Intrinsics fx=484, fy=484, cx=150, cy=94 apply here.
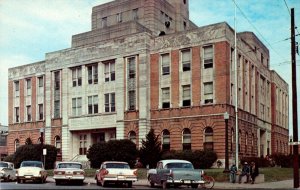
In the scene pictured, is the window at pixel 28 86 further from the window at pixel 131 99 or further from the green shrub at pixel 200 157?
the green shrub at pixel 200 157

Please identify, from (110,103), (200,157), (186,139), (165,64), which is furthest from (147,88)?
(200,157)

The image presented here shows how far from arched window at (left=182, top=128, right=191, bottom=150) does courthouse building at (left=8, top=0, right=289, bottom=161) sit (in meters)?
0.11

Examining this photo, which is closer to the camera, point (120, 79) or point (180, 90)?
point (180, 90)

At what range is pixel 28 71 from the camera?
69312mm

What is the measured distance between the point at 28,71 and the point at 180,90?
86.7 feet

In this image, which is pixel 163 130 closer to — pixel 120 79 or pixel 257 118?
pixel 120 79

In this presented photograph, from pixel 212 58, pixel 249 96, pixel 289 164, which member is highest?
pixel 212 58

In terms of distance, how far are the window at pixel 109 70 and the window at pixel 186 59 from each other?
31.5 ft

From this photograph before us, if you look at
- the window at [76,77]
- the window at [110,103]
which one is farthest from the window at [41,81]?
the window at [110,103]

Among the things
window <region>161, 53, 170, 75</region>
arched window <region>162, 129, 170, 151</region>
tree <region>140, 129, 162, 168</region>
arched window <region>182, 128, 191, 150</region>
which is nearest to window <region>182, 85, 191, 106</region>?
window <region>161, 53, 170, 75</region>

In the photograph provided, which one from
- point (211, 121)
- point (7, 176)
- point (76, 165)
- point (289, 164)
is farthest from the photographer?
point (289, 164)

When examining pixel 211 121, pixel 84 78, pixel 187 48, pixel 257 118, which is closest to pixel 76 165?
pixel 211 121

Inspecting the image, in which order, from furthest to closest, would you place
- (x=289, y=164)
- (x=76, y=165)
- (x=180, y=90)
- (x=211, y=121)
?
(x=289, y=164) → (x=180, y=90) → (x=211, y=121) → (x=76, y=165)

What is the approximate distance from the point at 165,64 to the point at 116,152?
1227 cm
